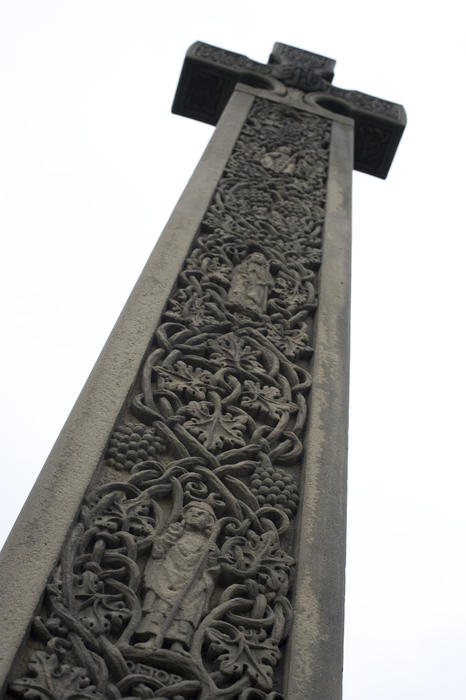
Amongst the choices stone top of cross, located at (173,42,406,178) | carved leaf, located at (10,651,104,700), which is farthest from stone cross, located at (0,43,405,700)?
stone top of cross, located at (173,42,406,178)

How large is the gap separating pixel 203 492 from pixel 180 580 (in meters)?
0.38

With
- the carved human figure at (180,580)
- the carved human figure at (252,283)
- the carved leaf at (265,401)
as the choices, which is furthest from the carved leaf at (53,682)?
the carved human figure at (252,283)

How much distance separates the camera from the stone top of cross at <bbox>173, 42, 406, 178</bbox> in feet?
21.2

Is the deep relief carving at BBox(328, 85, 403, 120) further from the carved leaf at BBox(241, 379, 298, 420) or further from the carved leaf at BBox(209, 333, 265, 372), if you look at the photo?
the carved leaf at BBox(241, 379, 298, 420)

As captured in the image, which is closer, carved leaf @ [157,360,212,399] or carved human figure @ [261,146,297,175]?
carved leaf @ [157,360,212,399]

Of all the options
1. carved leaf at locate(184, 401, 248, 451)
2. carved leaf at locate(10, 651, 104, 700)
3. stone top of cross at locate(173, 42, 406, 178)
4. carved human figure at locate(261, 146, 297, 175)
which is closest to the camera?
carved leaf at locate(10, 651, 104, 700)

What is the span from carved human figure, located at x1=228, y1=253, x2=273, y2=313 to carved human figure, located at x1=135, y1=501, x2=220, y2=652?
1.34m

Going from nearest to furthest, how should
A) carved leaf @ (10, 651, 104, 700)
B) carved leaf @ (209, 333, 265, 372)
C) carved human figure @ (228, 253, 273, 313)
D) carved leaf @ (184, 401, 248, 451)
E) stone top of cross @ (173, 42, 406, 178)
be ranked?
carved leaf @ (10, 651, 104, 700)
carved leaf @ (184, 401, 248, 451)
carved leaf @ (209, 333, 265, 372)
carved human figure @ (228, 253, 273, 313)
stone top of cross @ (173, 42, 406, 178)

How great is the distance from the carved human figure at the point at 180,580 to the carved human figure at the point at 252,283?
1.34m

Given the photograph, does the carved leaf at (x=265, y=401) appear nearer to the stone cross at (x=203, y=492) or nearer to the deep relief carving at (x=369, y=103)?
the stone cross at (x=203, y=492)

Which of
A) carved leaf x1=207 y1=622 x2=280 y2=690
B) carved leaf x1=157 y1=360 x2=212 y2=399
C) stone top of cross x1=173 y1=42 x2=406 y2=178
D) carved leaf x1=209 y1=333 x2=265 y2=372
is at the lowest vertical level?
carved leaf x1=207 y1=622 x2=280 y2=690

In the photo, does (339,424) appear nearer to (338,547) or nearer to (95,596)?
(338,547)

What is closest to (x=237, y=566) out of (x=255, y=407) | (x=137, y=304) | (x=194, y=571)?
(x=194, y=571)

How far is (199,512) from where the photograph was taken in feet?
9.88
